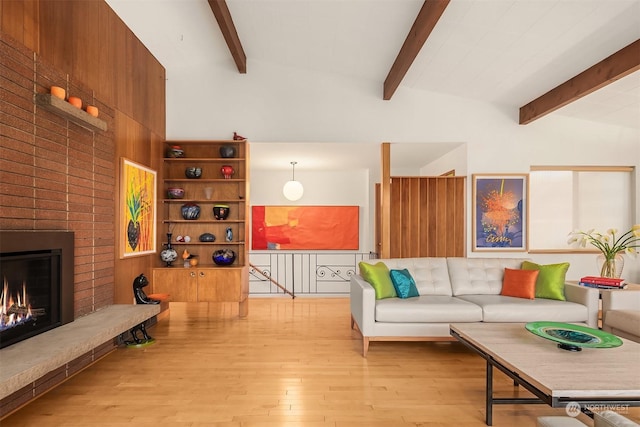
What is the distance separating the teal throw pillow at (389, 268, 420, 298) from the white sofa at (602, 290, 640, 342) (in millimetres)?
1762

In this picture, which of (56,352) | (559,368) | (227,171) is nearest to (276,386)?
(56,352)

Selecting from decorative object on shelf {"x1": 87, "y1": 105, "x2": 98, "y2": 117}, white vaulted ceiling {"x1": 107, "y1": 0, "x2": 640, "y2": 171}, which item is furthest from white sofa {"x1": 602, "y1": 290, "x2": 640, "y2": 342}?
decorative object on shelf {"x1": 87, "y1": 105, "x2": 98, "y2": 117}

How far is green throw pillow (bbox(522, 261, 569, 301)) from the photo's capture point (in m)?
3.98

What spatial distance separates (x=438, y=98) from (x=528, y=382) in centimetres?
437

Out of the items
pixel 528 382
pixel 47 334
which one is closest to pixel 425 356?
pixel 528 382

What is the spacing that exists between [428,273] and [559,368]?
90.3 inches

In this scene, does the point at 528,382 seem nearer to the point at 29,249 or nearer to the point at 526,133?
the point at 29,249

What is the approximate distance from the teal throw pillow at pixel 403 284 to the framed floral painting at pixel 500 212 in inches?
73.2

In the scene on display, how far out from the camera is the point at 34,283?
9.24 feet

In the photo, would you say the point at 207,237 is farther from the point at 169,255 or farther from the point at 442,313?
the point at 442,313

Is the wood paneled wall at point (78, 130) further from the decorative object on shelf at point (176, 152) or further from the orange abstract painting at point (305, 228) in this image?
the orange abstract painting at point (305, 228)

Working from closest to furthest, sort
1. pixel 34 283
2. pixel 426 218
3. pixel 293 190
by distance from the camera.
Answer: pixel 34 283 → pixel 426 218 → pixel 293 190

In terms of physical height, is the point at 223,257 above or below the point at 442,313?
above

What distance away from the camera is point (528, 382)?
6.81 ft
